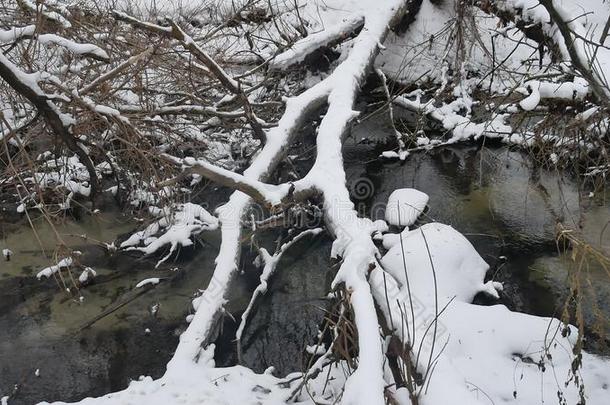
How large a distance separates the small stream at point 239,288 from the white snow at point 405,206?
177 mm

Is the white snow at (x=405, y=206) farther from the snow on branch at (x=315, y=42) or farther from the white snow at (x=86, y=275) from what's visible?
the white snow at (x=86, y=275)

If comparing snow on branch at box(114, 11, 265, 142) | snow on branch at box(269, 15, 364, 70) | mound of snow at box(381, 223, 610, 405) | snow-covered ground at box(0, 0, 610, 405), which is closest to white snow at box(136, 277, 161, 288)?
snow-covered ground at box(0, 0, 610, 405)

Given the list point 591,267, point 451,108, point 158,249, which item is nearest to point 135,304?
point 158,249

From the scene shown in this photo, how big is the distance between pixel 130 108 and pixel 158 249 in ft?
4.31

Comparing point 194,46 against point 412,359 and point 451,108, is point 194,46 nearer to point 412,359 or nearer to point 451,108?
point 412,359

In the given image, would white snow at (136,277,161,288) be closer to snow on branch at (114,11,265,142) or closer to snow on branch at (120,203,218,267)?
snow on branch at (120,203,218,267)

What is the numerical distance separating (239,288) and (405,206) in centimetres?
186

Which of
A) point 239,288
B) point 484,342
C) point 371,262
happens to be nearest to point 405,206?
point 239,288

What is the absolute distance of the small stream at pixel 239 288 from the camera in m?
3.79

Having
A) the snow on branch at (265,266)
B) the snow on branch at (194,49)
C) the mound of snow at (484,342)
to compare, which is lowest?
the mound of snow at (484,342)

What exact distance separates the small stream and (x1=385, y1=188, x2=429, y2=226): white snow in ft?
0.58

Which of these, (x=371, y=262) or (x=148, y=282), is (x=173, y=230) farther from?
(x=371, y=262)

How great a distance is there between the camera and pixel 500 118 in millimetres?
6812

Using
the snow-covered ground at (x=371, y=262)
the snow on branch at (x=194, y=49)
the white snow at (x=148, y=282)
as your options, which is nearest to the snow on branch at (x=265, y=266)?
the snow-covered ground at (x=371, y=262)
